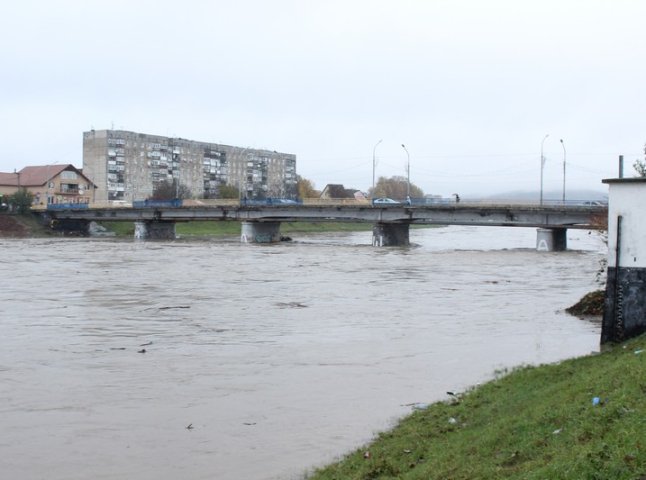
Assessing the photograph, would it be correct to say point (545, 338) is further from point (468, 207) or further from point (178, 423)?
point (468, 207)

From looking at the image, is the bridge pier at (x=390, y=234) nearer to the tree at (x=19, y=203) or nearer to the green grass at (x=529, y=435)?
the tree at (x=19, y=203)

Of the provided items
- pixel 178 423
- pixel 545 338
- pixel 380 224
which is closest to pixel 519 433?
pixel 178 423

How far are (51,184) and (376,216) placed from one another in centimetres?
6761

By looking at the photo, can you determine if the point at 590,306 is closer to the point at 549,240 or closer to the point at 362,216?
the point at 549,240

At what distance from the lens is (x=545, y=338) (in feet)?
63.0

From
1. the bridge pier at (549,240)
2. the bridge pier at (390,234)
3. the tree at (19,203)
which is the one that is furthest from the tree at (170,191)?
the bridge pier at (549,240)

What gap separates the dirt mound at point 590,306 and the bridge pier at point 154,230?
77400 mm

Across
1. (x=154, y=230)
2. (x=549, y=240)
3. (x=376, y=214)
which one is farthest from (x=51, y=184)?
(x=549, y=240)

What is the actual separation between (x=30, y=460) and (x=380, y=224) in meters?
71.2

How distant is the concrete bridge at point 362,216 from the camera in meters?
70.6

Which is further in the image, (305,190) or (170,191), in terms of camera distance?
(305,190)

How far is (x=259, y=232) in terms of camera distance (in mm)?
89062

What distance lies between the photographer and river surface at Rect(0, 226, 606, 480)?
1048 centimetres

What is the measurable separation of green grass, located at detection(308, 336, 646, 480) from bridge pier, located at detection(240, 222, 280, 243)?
250ft
